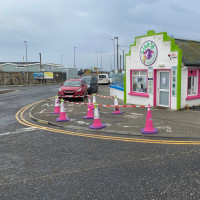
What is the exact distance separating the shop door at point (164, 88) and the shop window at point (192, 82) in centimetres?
125

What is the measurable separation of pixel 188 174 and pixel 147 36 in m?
10.3

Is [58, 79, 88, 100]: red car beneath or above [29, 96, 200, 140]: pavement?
Answer: above

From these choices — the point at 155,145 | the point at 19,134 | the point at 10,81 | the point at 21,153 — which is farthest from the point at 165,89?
the point at 10,81

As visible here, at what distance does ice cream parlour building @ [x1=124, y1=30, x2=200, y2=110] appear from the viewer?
12.0 m

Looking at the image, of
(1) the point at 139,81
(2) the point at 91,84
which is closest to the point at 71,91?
(1) the point at 139,81

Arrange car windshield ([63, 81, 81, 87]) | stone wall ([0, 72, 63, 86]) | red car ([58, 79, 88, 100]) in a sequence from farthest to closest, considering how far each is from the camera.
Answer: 1. stone wall ([0, 72, 63, 86])
2. car windshield ([63, 81, 81, 87])
3. red car ([58, 79, 88, 100])

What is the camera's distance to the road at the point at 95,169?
402 centimetres

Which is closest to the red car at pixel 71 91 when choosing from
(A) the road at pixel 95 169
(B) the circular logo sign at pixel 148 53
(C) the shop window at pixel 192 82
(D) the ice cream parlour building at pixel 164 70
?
(D) the ice cream parlour building at pixel 164 70

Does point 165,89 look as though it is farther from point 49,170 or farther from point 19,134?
point 49,170

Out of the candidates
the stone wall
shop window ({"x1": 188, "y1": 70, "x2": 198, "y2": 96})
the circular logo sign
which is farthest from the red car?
the stone wall

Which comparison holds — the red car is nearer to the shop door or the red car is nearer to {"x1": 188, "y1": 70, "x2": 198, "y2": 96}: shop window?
the shop door

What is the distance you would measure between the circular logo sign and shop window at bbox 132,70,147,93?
74 cm

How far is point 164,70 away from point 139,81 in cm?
212

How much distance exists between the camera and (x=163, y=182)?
170 inches
